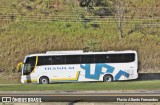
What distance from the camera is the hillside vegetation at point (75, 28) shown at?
5019cm

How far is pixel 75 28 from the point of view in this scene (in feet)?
173

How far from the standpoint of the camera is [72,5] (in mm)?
56219

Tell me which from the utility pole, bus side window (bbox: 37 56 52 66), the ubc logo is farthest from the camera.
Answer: the utility pole

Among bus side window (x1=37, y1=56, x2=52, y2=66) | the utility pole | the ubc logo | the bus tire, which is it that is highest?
the utility pole

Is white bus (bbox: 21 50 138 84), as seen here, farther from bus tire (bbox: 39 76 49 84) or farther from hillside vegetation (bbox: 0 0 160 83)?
hillside vegetation (bbox: 0 0 160 83)

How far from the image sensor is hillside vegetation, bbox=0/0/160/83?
5019 centimetres

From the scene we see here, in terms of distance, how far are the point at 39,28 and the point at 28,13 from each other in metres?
3.42

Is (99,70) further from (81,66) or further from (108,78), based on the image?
(81,66)

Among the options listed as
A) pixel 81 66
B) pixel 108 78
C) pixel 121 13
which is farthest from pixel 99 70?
pixel 121 13

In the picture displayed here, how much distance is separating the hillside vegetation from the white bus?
27.4 ft

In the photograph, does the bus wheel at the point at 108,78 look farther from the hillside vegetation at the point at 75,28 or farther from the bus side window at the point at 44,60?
the hillside vegetation at the point at 75,28

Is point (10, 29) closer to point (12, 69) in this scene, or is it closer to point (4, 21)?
point (4, 21)

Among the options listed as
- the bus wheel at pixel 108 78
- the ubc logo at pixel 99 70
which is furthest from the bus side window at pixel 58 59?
the bus wheel at pixel 108 78

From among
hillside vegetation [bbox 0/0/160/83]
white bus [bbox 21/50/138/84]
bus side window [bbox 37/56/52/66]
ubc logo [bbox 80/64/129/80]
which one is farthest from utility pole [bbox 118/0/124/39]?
bus side window [bbox 37/56/52/66]
